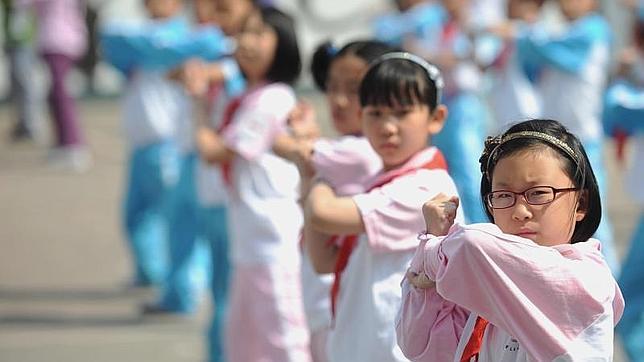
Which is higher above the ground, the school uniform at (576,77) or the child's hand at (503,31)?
the child's hand at (503,31)

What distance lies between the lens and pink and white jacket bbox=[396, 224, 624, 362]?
2453mm

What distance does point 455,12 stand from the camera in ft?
27.8

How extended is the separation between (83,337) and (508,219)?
4623 mm

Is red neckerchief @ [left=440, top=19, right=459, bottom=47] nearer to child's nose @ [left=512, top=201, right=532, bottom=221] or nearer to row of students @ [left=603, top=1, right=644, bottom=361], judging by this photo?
row of students @ [left=603, top=1, right=644, bottom=361]

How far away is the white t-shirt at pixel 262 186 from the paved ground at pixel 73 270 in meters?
1.69

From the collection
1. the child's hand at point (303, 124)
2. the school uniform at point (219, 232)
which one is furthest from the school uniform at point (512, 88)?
the child's hand at point (303, 124)

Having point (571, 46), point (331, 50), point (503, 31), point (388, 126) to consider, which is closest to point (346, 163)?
point (388, 126)

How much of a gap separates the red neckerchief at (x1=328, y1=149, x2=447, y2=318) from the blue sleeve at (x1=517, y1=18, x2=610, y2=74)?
11.8ft

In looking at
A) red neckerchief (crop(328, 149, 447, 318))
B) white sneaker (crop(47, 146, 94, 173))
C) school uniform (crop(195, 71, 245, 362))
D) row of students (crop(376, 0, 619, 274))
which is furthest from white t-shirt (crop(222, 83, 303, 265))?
white sneaker (crop(47, 146, 94, 173))

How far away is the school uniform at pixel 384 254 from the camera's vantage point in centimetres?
341

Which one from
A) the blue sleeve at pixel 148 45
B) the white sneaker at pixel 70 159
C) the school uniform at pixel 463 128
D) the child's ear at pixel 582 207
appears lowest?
the white sneaker at pixel 70 159

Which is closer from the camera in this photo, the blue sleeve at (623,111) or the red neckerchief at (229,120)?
the red neckerchief at (229,120)

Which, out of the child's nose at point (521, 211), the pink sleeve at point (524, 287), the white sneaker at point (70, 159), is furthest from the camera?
the white sneaker at point (70, 159)

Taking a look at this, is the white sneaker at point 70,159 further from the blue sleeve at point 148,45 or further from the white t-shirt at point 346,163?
the white t-shirt at point 346,163
